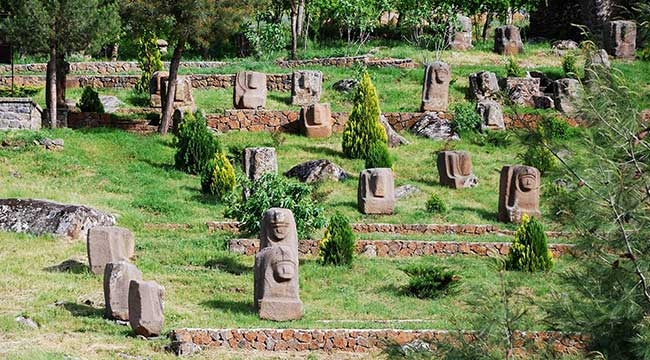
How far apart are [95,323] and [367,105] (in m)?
15.4

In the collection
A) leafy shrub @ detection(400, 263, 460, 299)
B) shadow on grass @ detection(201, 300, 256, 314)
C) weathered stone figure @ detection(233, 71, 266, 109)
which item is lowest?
shadow on grass @ detection(201, 300, 256, 314)

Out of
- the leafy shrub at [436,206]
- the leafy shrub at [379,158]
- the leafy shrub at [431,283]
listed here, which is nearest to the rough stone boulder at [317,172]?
the leafy shrub at [379,158]

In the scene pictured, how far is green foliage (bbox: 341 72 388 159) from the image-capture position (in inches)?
1272

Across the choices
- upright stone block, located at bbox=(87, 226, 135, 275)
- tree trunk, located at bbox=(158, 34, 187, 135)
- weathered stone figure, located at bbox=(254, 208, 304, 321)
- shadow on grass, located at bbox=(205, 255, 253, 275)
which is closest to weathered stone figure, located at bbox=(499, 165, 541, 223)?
shadow on grass, located at bbox=(205, 255, 253, 275)

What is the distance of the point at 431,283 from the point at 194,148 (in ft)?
36.1

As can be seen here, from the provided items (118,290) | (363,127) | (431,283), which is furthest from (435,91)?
(118,290)

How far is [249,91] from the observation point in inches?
1420

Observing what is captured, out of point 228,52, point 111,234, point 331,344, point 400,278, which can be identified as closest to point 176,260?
point 111,234

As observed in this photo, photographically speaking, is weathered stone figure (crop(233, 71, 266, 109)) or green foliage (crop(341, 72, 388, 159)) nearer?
green foliage (crop(341, 72, 388, 159))

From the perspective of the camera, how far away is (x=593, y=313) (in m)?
11.2

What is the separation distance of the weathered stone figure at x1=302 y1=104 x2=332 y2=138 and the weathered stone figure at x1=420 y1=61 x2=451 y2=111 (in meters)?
2.96

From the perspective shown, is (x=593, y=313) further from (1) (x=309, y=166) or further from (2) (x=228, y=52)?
(2) (x=228, y=52)

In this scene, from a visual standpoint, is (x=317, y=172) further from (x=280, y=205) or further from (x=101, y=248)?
(x=101, y=248)

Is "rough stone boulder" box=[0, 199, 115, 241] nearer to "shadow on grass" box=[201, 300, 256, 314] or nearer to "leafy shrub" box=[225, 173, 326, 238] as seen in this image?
"leafy shrub" box=[225, 173, 326, 238]
